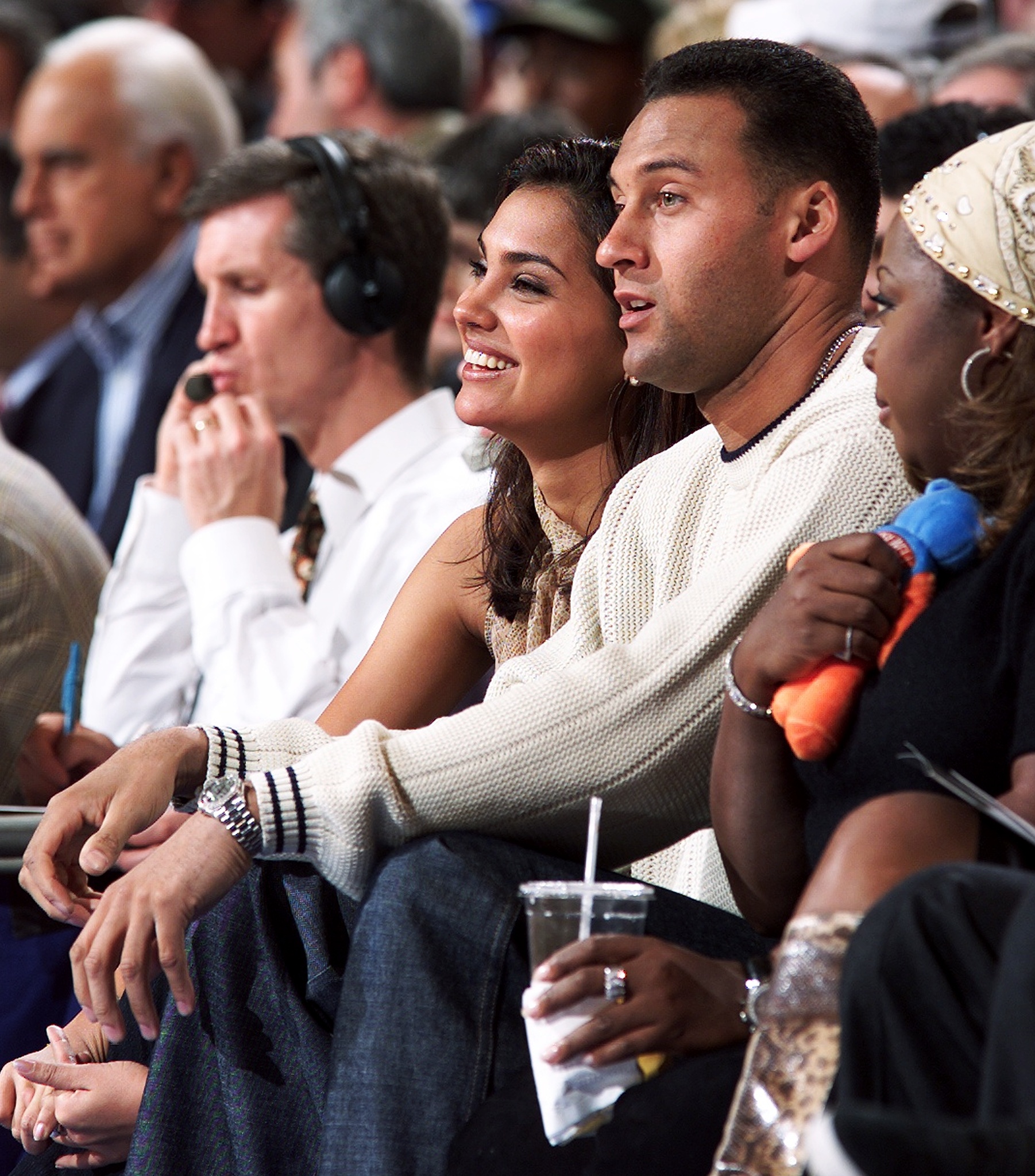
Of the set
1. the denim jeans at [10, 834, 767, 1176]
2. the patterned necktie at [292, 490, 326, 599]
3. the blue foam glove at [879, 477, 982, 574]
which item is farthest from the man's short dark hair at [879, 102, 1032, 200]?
the denim jeans at [10, 834, 767, 1176]

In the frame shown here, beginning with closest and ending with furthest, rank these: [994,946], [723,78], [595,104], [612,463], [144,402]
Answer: [994,946] → [723,78] → [612,463] → [144,402] → [595,104]

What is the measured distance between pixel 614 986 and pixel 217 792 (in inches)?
Result: 20.1

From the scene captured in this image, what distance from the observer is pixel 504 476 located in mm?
2463

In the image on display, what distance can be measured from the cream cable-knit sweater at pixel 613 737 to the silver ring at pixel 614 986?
1.05 feet

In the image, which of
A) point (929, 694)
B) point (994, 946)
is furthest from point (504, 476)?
point (994, 946)

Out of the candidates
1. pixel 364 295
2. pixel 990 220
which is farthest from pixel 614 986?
pixel 364 295

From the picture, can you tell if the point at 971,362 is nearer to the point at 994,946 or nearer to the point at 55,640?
the point at 994,946

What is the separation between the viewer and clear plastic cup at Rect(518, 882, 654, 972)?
1566mm

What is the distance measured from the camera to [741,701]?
1630mm

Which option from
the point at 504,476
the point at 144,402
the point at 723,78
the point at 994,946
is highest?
the point at 723,78

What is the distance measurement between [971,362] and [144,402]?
306cm

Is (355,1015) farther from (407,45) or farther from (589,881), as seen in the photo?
(407,45)

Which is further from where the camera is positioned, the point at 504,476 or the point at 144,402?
the point at 144,402

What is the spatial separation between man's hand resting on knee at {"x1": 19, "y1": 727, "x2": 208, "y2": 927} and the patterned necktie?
51.0 inches
